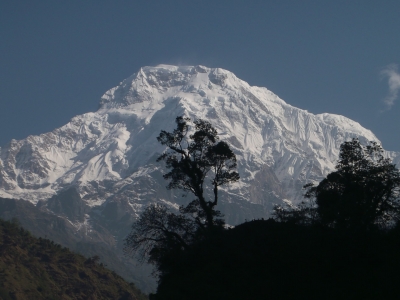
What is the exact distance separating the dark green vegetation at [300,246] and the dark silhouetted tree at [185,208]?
0.08m

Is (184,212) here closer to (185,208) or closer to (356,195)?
(185,208)

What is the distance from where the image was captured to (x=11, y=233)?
506ft

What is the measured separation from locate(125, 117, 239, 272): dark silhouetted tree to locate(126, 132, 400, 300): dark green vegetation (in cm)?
8

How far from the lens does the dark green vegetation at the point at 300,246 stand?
27.9 metres

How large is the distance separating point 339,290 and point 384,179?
12.3 meters

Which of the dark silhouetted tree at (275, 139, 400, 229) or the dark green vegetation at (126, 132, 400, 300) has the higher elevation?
the dark silhouetted tree at (275, 139, 400, 229)

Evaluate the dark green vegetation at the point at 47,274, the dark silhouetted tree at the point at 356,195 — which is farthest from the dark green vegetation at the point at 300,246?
the dark green vegetation at the point at 47,274

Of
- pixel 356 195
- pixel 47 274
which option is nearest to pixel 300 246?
pixel 356 195

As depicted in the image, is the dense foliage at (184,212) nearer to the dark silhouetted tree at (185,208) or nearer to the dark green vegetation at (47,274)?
the dark silhouetted tree at (185,208)

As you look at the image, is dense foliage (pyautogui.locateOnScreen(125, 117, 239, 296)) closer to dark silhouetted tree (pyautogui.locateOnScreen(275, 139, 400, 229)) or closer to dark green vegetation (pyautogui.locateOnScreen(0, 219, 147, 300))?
dark silhouetted tree (pyautogui.locateOnScreen(275, 139, 400, 229))

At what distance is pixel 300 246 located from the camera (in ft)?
100

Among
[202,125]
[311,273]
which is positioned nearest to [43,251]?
[202,125]

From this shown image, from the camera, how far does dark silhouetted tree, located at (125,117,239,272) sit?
3519 centimetres

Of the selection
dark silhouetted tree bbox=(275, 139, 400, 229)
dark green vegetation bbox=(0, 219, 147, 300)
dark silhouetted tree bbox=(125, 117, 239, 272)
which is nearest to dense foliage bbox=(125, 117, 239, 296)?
dark silhouetted tree bbox=(125, 117, 239, 272)
